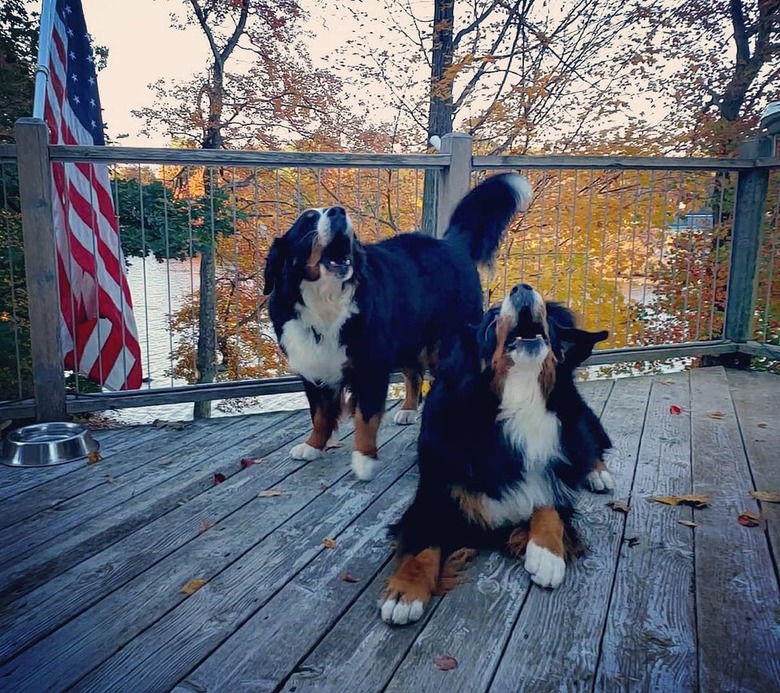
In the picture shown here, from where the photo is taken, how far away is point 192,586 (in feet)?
6.00

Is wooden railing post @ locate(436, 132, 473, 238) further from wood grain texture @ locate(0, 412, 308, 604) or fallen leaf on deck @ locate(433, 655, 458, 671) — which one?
fallen leaf on deck @ locate(433, 655, 458, 671)

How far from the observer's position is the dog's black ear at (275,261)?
2583mm

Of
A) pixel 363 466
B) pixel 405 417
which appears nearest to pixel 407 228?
pixel 405 417

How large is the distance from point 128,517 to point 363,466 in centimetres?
94

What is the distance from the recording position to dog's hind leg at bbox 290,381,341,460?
9.48ft

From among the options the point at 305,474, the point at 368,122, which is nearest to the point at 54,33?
the point at 305,474

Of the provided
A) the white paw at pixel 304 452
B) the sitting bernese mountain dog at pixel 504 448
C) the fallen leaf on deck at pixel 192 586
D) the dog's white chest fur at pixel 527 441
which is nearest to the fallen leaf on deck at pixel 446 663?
the sitting bernese mountain dog at pixel 504 448

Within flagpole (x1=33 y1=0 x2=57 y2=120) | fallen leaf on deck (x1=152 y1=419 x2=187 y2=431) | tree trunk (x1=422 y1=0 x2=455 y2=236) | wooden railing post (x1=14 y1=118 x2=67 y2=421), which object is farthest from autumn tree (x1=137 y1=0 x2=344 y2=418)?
wooden railing post (x1=14 y1=118 x2=67 y2=421)

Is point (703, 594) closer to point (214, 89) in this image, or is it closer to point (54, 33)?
point (54, 33)

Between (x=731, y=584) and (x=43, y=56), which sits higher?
(x=43, y=56)

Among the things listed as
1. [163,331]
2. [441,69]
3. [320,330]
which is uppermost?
[441,69]

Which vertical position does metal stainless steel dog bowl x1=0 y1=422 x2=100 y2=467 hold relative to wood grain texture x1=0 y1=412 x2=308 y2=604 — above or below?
above

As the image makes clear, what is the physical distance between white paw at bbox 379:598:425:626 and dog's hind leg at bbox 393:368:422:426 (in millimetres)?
1779

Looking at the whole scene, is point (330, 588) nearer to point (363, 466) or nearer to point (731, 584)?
point (363, 466)
